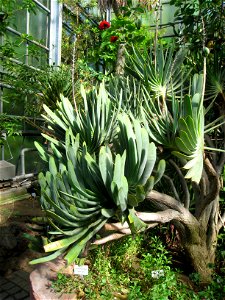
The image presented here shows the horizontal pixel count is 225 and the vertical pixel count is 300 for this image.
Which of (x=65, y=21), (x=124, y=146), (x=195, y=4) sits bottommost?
(x=124, y=146)

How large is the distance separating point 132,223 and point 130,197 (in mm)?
150

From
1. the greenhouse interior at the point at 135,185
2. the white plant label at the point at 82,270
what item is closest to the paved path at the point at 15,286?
the greenhouse interior at the point at 135,185

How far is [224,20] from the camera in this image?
279cm

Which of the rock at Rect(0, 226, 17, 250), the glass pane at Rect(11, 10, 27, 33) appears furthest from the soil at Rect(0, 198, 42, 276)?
the glass pane at Rect(11, 10, 27, 33)

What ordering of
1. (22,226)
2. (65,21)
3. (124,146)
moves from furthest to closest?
(65,21) < (22,226) < (124,146)

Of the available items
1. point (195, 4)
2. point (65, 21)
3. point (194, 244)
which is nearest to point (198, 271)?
point (194, 244)

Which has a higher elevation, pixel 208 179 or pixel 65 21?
pixel 65 21

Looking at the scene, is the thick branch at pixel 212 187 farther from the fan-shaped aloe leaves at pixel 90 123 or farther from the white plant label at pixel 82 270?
the white plant label at pixel 82 270

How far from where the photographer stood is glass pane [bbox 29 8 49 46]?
20.1 feet

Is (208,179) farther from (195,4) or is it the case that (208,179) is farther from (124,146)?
(195,4)

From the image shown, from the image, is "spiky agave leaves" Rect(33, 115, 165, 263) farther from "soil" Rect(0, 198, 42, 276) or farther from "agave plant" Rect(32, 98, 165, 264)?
"soil" Rect(0, 198, 42, 276)

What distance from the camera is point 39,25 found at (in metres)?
6.49

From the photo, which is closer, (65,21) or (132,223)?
(132,223)

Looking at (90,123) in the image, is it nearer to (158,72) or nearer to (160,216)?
(158,72)
